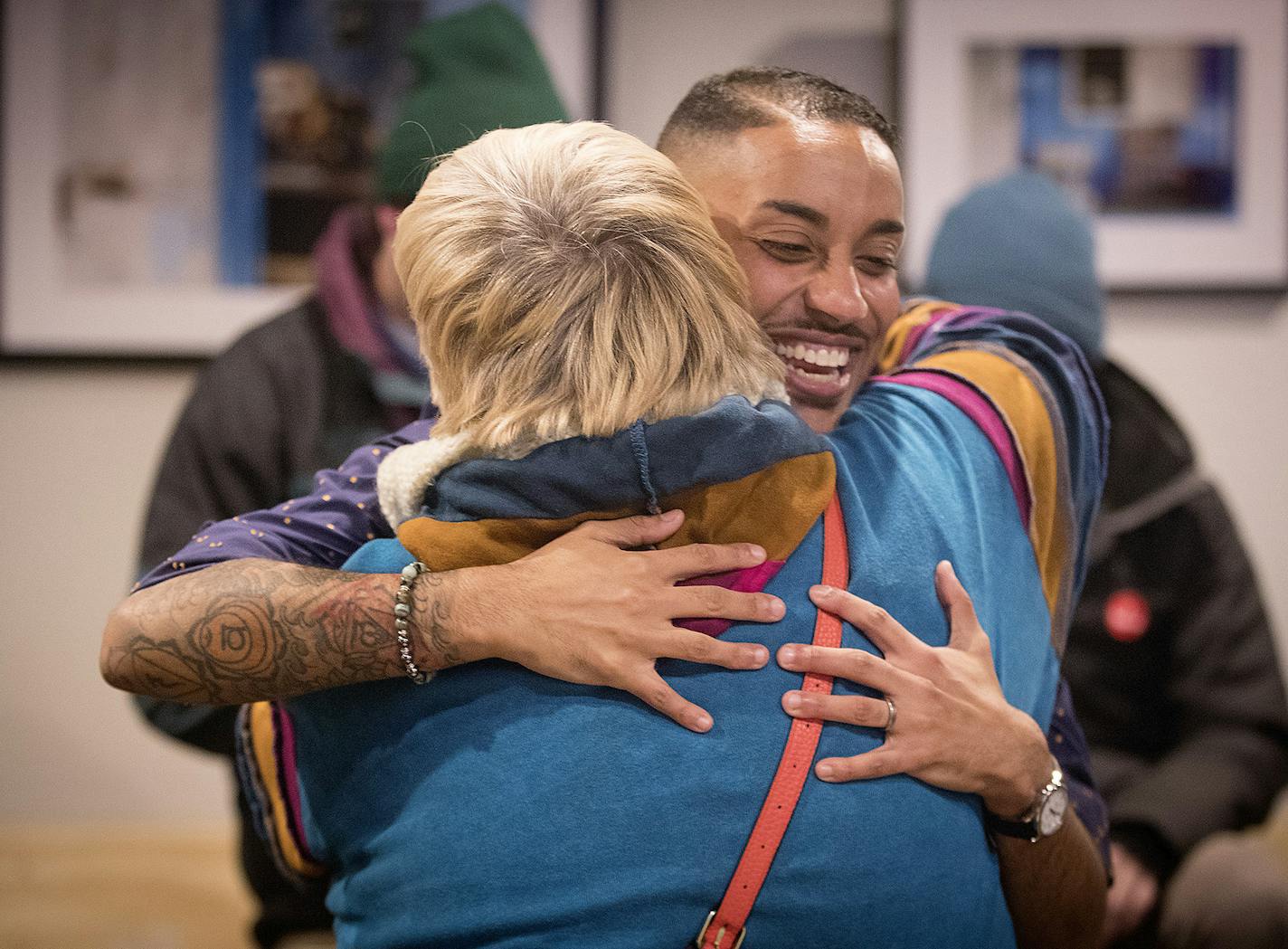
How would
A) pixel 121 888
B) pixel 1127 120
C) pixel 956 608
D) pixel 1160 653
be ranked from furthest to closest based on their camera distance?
pixel 1127 120 → pixel 121 888 → pixel 1160 653 → pixel 956 608

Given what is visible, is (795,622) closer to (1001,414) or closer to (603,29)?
(1001,414)

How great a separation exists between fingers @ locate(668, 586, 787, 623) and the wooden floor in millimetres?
1888

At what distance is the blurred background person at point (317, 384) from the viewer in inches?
77.7

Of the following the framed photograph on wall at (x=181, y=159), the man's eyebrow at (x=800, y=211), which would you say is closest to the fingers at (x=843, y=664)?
the man's eyebrow at (x=800, y=211)

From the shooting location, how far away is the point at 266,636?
92cm

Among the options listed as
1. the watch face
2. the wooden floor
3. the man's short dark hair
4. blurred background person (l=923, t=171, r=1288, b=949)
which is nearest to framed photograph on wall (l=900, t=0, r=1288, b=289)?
blurred background person (l=923, t=171, r=1288, b=949)

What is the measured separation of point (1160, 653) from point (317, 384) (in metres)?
1.49

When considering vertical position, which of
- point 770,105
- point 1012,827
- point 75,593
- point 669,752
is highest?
point 770,105

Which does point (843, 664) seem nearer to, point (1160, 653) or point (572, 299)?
point (572, 299)

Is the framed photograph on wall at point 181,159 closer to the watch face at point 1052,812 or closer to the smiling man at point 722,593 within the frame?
the smiling man at point 722,593

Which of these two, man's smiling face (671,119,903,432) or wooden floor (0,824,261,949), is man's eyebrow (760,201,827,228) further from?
wooden floor (0,824,261,949)

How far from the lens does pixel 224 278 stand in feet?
8.84

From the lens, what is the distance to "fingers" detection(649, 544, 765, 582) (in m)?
0.90

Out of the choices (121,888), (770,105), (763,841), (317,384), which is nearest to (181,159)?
(317,384)
